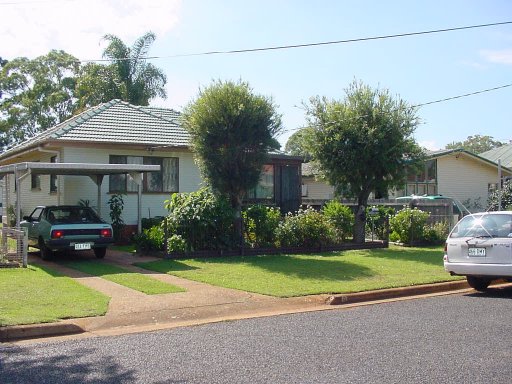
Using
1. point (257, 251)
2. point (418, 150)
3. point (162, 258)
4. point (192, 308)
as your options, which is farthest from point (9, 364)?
point (418, 150)

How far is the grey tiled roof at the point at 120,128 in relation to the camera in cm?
2008

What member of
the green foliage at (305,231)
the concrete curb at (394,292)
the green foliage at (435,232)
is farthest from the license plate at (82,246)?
the green foliage at (435,232)

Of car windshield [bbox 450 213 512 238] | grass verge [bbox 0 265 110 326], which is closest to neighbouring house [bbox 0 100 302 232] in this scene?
grass verge [bbox 0 265 110 326]

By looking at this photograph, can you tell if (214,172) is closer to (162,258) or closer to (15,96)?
(162,258)

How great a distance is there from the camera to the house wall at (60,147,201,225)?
20125mm

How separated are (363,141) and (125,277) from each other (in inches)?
335

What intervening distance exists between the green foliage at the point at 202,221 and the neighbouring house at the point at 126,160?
15.2 ft

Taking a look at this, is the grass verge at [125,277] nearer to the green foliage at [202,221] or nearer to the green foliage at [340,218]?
the green foliage at [202,221]

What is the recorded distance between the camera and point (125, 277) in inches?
491

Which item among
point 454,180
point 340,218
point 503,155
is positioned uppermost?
point 503,155

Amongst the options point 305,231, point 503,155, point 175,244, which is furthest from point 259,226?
point 503,155

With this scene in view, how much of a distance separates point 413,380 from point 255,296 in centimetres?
513

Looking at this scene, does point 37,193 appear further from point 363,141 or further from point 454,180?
point 454,180

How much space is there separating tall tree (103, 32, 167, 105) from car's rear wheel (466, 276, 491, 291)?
2706 centimetres
